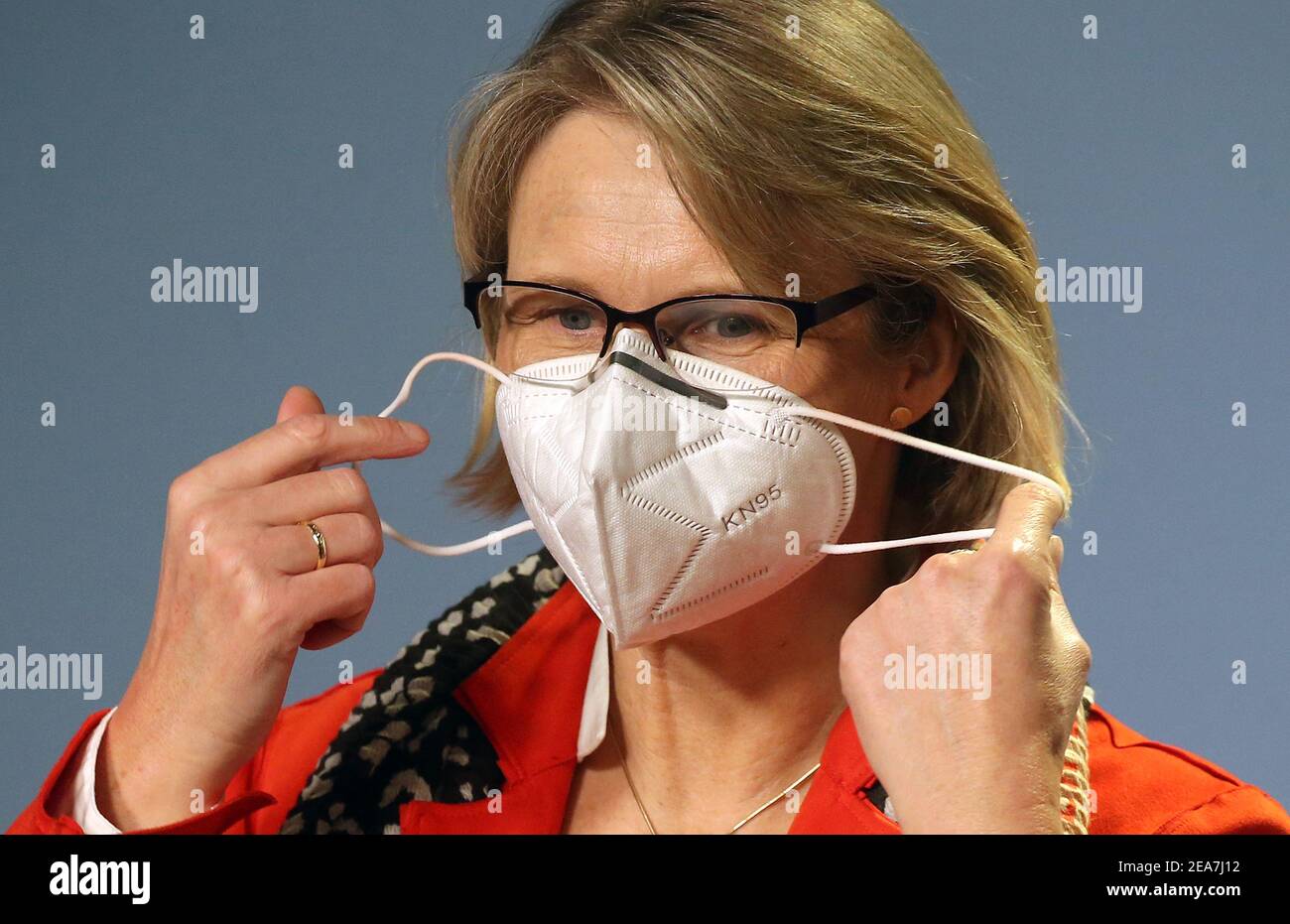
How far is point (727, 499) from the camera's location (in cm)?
188

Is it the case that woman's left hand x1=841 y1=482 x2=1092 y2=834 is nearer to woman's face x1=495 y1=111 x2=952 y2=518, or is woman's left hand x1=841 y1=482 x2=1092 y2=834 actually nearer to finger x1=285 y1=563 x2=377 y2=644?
woman's face x1=495 y1=111 x2=952 y2=518

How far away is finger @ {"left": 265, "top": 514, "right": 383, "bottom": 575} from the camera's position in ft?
6.28

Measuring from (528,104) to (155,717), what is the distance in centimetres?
96

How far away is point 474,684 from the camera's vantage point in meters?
2.33

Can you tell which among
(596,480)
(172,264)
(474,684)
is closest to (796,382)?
(596,480)

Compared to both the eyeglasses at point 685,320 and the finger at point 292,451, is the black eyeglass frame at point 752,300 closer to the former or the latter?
the eyeglasses at point 685,320

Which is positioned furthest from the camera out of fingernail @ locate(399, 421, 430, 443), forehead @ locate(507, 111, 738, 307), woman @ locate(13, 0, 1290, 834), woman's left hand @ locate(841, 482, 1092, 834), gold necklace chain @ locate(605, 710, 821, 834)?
gold necklace chain @ locate(605, 710, 821, 834)

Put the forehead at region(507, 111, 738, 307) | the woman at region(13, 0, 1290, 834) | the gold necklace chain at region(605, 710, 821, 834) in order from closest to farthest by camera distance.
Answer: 1. the woman at region(13, 0, 1290, 834)
2. the forehead at region(507, 111, 738, 307)
3. the gold necklace chain at region(605, 710, 821, 834)

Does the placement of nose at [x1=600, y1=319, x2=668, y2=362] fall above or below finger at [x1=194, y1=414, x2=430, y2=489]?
above

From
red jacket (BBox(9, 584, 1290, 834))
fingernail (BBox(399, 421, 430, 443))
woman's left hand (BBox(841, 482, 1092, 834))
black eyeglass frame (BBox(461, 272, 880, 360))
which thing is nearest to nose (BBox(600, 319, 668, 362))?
black eyeglass frame (BBox(461, 272, 880, 360))

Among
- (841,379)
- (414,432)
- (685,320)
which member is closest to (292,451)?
(414,432)

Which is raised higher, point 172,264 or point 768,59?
point 768,59

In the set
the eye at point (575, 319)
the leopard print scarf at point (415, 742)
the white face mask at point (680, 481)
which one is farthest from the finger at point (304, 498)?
the leopard print scarf at point (415, 742)

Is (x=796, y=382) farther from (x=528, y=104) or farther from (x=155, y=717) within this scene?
(x=155, y=717)
